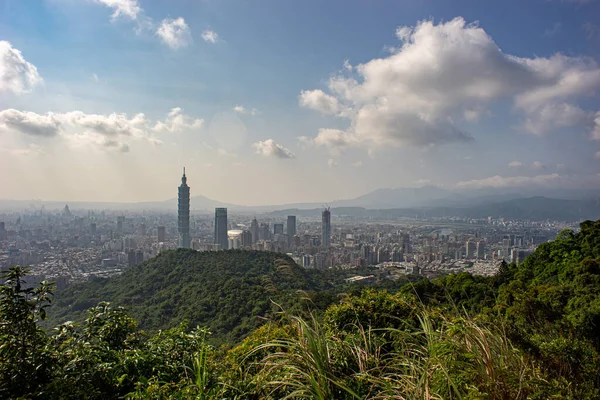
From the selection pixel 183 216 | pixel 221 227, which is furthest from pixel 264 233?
pixel 183 216

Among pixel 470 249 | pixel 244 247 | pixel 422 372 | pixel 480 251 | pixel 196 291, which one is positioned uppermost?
pixel 422 372

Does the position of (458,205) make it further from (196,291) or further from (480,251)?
(196,291)

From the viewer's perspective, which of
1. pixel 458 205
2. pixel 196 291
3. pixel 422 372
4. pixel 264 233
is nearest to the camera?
pixel 422 372

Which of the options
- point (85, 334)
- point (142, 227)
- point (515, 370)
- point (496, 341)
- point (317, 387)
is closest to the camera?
point (317, 387)

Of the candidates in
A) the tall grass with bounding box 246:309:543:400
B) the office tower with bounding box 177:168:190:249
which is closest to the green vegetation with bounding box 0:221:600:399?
the tall grass with bounding box 246:309:543:400

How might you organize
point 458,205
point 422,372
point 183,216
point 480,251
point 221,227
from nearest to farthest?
1. point 422,372
2. point 480,251
3. point 221,227
4. point 183,216
5. point 458,205

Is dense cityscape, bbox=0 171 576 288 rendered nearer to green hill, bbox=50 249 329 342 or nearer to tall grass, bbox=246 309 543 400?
green hill, bbox=50 249 329 342

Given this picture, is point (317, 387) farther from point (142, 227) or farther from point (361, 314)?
point (142, 227)

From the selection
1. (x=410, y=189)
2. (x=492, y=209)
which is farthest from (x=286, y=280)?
(x=410, y=189)
